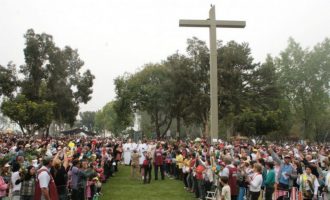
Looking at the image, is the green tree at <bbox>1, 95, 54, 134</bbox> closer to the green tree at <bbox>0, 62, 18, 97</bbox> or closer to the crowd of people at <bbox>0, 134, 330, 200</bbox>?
the green tree at <bbox>0, 62, 18, 97</bbox>

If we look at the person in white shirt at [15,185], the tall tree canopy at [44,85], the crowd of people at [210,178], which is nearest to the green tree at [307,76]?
the tall tree canopy at [44,85]

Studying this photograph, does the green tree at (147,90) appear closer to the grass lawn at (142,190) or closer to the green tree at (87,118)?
the grass lawn at (142,190)

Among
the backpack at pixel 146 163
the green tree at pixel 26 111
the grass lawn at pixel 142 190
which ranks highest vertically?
the green tree at pixel 26 111

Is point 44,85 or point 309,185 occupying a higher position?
point 44,85

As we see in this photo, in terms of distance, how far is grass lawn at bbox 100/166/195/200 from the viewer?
16.6m

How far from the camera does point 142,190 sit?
18.3m

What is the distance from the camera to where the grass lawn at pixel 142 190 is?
654 inches

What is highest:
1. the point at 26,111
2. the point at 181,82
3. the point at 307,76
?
the point at 307,76

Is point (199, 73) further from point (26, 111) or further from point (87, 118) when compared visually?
point (87, 118)

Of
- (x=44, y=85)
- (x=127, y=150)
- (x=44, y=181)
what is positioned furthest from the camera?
(x=44, y=85)

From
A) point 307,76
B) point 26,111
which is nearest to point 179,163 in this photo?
point 26,111

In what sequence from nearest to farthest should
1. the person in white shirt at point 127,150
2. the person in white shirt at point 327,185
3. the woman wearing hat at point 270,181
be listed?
1. the person in white shirt at point 327,185
2. the woman wearing hat at point 270,181
3. the person in white shirt at point 127,150

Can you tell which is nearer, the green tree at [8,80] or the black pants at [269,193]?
the black pants at [269,193]

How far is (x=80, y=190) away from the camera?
12.8 m
